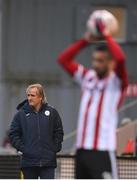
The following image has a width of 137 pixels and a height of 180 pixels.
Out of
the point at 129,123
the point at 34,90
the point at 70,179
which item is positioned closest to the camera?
the point at 34,90

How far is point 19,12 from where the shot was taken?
1215 inches

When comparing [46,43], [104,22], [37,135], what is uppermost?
[46,43]

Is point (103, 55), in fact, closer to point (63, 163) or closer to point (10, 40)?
point (63, 163)

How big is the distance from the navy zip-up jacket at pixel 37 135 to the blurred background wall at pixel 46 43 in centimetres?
1995

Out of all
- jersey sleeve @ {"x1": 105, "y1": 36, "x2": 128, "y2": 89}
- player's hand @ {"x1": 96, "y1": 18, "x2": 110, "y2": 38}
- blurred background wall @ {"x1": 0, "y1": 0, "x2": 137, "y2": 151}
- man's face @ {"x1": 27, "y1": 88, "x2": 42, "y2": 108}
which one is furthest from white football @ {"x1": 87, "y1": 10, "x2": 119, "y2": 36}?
blurred background wall @ {"x1": 0, "y1": 0, "x2": 137, "y2": 151}

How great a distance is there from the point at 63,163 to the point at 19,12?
17.2 meters

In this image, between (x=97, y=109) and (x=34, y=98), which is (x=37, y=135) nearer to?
(x=34, y=98)

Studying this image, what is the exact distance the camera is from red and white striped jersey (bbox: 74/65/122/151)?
7352 mm

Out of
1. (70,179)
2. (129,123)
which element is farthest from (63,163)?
(129,123)

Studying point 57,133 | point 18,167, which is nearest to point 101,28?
point 57,133

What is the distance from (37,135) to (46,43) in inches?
827

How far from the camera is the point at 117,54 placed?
7.12 meters

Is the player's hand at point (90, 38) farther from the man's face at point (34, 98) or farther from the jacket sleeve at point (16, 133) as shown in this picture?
Result: the jacket sleeve at point (16, 133)

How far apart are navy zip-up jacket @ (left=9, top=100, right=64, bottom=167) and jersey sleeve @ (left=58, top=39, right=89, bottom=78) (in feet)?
→ 9.83
